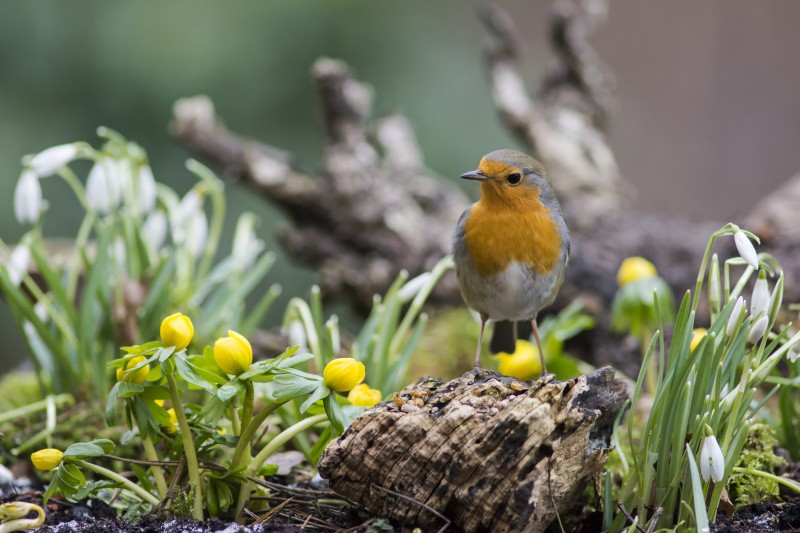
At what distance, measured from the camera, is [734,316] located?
1.80 meters

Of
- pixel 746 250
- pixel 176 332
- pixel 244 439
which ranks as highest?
pixel 746 250

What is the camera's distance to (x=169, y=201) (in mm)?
3469

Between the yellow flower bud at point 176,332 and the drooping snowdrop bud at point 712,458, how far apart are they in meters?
1.11

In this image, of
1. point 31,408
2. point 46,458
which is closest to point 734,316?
point 46,458

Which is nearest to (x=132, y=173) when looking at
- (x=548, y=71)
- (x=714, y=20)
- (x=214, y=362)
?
(x=214, y=362)

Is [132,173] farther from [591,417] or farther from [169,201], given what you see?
[591,417]

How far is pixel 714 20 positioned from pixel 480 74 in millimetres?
2661

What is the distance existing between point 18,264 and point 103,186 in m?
0.46

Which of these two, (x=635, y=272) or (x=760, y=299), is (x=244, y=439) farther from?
(x=635, y=272)

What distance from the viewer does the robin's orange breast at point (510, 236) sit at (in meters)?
2.27

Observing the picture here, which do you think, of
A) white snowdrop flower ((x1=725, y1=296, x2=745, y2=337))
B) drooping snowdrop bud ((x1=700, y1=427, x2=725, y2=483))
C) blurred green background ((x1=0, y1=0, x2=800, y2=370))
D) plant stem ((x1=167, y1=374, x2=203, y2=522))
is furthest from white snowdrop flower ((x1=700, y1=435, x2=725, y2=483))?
blurred green background ((x1=0, y1=0, x2=800, y2=370))

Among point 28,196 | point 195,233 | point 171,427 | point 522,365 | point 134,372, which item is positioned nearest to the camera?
point 134,372

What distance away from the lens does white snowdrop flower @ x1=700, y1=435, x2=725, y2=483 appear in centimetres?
164

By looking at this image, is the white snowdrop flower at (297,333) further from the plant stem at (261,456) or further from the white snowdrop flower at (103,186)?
the plant stem at (261,456)
